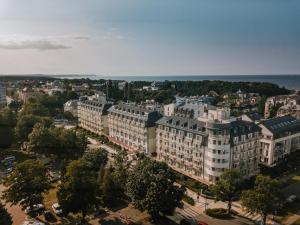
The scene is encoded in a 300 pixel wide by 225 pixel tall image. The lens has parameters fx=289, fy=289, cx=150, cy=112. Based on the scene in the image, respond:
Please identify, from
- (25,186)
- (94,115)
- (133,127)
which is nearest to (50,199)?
(25,186)

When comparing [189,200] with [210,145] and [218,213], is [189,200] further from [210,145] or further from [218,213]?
[210,145]

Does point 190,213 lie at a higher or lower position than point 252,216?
higher

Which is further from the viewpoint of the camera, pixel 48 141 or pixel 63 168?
pixel 48 141

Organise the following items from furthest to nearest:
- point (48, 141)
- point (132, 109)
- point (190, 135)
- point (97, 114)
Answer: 1. point (97, 114)
2. point (132, 109)
3. point (48, 141)
4. point (190, 135)

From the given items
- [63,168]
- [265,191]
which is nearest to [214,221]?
[265,191]

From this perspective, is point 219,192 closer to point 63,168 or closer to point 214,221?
point 214,221

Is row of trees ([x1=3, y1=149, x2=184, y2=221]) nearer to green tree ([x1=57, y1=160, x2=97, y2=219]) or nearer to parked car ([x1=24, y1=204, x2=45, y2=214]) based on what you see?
green tree ([x1=57, y1=160, x2=97, y2=219])
